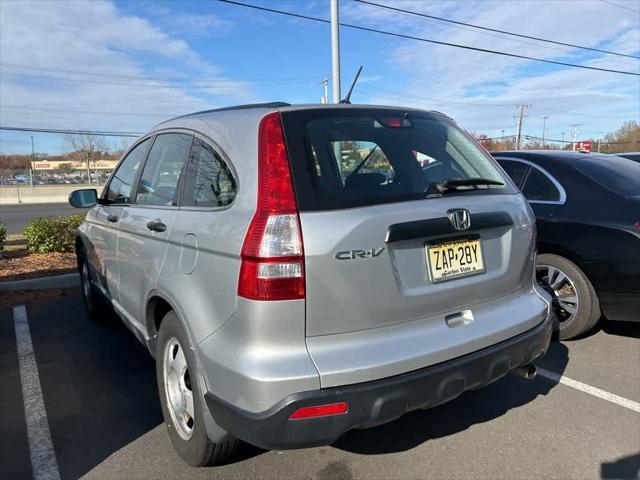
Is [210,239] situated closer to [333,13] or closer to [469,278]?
[469,278]

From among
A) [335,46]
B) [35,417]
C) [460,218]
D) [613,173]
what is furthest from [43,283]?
[335,46]

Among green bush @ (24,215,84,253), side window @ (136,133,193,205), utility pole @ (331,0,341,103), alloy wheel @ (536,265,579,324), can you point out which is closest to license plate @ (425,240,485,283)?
side window @ (136,133,193,205)

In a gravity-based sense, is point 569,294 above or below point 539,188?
below

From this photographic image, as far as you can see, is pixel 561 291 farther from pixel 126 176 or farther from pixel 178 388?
pixel 126 176

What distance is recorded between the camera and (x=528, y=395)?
3424 millimetres

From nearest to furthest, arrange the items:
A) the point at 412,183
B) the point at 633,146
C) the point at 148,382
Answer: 1. the point at 412,183
2. the point at 148,382
3. the point at 633,146

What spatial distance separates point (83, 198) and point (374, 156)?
113 inches

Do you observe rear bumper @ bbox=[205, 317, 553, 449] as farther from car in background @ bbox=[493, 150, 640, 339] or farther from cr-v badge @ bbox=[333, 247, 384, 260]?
car in background @ bbox=[493, 150, 640, 339]

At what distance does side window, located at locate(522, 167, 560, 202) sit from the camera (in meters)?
4.44

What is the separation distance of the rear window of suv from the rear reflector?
2.61ft

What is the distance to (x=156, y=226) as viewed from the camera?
2795 mm

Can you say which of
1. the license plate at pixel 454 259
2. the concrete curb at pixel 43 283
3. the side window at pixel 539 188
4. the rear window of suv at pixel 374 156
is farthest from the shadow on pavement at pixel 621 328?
the concrete curb at pixel 43 283

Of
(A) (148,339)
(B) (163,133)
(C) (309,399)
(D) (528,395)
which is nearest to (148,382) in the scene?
(A) (148,339)

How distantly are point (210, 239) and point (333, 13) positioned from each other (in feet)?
37.0
